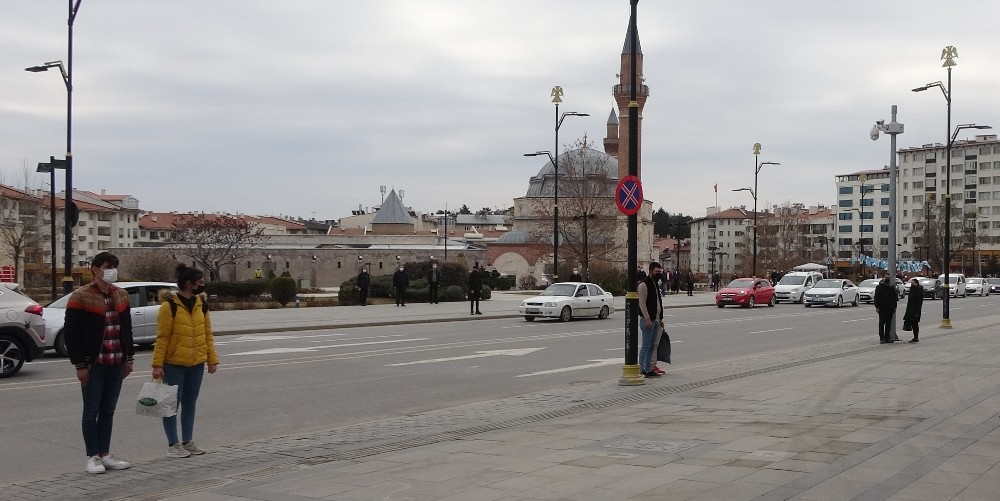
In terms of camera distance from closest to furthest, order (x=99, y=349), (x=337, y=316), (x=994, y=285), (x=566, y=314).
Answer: (x=99, y=349) → (x=566, y=314) → (x=337, y=316) → (x=994, y=285)

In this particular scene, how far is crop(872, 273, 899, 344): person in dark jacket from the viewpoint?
22.2 metres

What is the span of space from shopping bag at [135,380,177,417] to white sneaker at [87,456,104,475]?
0.52 meters

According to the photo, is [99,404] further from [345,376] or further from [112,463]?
[345,376]

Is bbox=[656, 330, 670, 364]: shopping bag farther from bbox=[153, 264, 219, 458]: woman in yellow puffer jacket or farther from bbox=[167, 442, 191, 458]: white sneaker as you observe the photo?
bbox=[167, 442, 191, 458]: white sneaker

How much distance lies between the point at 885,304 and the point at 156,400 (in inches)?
732

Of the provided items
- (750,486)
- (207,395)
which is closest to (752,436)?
(750,486)

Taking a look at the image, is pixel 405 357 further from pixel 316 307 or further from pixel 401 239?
pixel 401 239

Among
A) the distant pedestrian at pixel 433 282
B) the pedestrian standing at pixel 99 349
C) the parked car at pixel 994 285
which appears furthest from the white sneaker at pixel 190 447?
the parked car at pixel 994 285

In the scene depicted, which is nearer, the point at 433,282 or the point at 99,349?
the point at 99,349

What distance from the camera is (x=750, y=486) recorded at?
7.05m

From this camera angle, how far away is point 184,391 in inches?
347

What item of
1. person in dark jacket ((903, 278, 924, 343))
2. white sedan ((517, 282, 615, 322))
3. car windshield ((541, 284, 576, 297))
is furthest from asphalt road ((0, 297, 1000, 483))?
car windshield ((541, 284, 576, 297))

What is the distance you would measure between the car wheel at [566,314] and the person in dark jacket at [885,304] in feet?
39.6

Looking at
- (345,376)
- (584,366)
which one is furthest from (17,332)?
(584,366)
